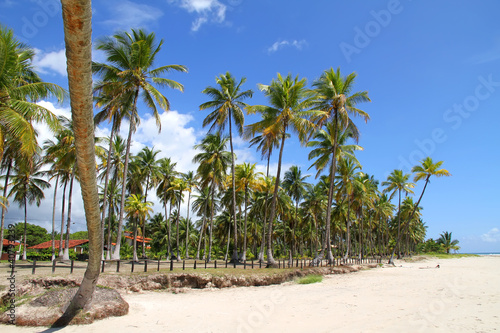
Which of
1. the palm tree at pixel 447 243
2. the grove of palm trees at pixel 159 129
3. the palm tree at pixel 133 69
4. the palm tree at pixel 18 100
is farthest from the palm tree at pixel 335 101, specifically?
the palm tree at pixel 447 243

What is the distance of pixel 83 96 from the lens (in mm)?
4402

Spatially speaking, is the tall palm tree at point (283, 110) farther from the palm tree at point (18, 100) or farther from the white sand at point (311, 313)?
the palm tree at point (18, 100)

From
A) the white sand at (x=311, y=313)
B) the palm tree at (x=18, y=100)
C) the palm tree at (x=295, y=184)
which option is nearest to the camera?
the white sand at (x=311, y=313)

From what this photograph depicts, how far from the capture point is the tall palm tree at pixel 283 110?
20.8 m

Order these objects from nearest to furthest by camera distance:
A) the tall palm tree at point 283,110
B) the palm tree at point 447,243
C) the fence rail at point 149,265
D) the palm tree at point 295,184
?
the fence rail at point 149,265 < the tall palm tree at point 283,110 < the palm tree at point 295,184 < the palm tree at point 447,243

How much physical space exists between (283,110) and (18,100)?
1492 centimetres

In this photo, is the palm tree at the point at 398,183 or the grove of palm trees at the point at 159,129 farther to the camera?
the palm tree at the point at 398,183

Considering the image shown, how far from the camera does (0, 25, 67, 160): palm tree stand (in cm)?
909

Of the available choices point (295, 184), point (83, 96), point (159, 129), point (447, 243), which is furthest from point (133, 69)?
point (447, 243)

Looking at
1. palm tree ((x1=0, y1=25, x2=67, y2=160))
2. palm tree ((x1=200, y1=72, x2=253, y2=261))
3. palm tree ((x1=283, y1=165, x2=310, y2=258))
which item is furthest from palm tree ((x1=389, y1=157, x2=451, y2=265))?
palm tree ((x1=0, y1=25, x2=67, y2=160))

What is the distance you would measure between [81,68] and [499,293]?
15.0 metres

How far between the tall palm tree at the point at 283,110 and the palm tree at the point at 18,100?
1302 centimetres

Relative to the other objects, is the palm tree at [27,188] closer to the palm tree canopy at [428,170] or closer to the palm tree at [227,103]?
the palm tree at [227,103]

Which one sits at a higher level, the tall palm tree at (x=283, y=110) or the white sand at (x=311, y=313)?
the tall palm tree at (x=283, y=110)
